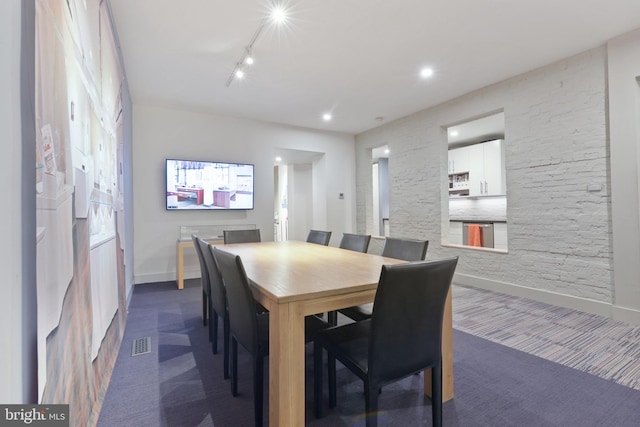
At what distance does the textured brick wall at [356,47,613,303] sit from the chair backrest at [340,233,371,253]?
2.19 meters

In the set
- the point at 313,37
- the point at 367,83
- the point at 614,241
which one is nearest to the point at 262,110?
the point at 367,83

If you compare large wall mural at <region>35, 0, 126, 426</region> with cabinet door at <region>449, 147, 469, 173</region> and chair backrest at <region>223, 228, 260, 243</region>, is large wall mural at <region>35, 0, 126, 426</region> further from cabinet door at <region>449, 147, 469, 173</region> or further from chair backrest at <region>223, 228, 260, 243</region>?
cabinet door at <region>449, 147, 469, 173</region>

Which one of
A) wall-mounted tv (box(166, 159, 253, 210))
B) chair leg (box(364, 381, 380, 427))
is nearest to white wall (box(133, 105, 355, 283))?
wall-mounted tv (box(166, 159, 253, 210))

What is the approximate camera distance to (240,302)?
1.54 metres

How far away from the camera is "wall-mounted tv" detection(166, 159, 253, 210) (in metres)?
4.61

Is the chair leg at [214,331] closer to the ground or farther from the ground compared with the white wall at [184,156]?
closer to the ground

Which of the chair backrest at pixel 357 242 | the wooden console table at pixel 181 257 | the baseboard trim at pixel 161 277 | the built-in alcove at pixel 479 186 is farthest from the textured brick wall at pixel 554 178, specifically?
the baseboard trim at pixel 161 277

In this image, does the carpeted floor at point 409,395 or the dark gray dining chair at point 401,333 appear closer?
the dark gray dining chair at point 401,333

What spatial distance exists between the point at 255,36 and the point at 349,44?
925 millimetres

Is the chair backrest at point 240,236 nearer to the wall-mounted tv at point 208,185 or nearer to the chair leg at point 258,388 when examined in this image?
the wall-mounted tv at point 208,185

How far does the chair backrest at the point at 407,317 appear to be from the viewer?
1211 millimetres

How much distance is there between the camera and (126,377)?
6.42 ft

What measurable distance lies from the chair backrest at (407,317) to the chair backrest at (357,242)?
1.38 m

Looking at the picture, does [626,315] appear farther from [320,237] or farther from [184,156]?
[184,156]
